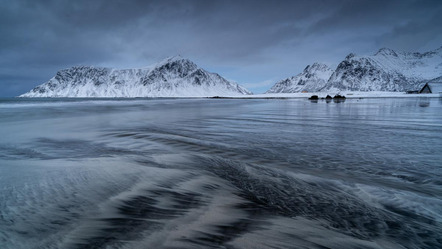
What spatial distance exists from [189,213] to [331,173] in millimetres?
2659

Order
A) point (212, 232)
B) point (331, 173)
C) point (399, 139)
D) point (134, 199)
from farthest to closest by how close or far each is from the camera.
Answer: point (399, 139)
point (331, 173)
point (134, 199)
point (212, 232)

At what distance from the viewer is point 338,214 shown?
2.36 m

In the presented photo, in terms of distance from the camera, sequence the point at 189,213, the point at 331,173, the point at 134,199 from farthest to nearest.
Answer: the point at 331,173 → the point at 134,199 → the point at 189,213

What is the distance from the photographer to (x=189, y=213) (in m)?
2.35

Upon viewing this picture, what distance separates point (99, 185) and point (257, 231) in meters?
2.38

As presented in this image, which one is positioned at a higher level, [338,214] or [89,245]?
[89,245]

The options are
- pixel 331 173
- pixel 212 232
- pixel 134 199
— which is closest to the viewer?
pixel 212 232

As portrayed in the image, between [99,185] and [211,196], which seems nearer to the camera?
[211,196]

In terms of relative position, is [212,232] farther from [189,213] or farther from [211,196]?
[211,196]

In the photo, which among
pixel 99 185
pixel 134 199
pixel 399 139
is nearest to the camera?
pixel 134 199

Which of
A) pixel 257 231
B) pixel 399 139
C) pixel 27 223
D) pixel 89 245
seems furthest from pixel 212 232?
pixel 399 139

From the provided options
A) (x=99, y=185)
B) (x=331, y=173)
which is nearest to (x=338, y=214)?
(x=331, y=173)

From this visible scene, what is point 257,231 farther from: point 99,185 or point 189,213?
point 99,185

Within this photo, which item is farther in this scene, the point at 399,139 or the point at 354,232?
the point at 399,139
